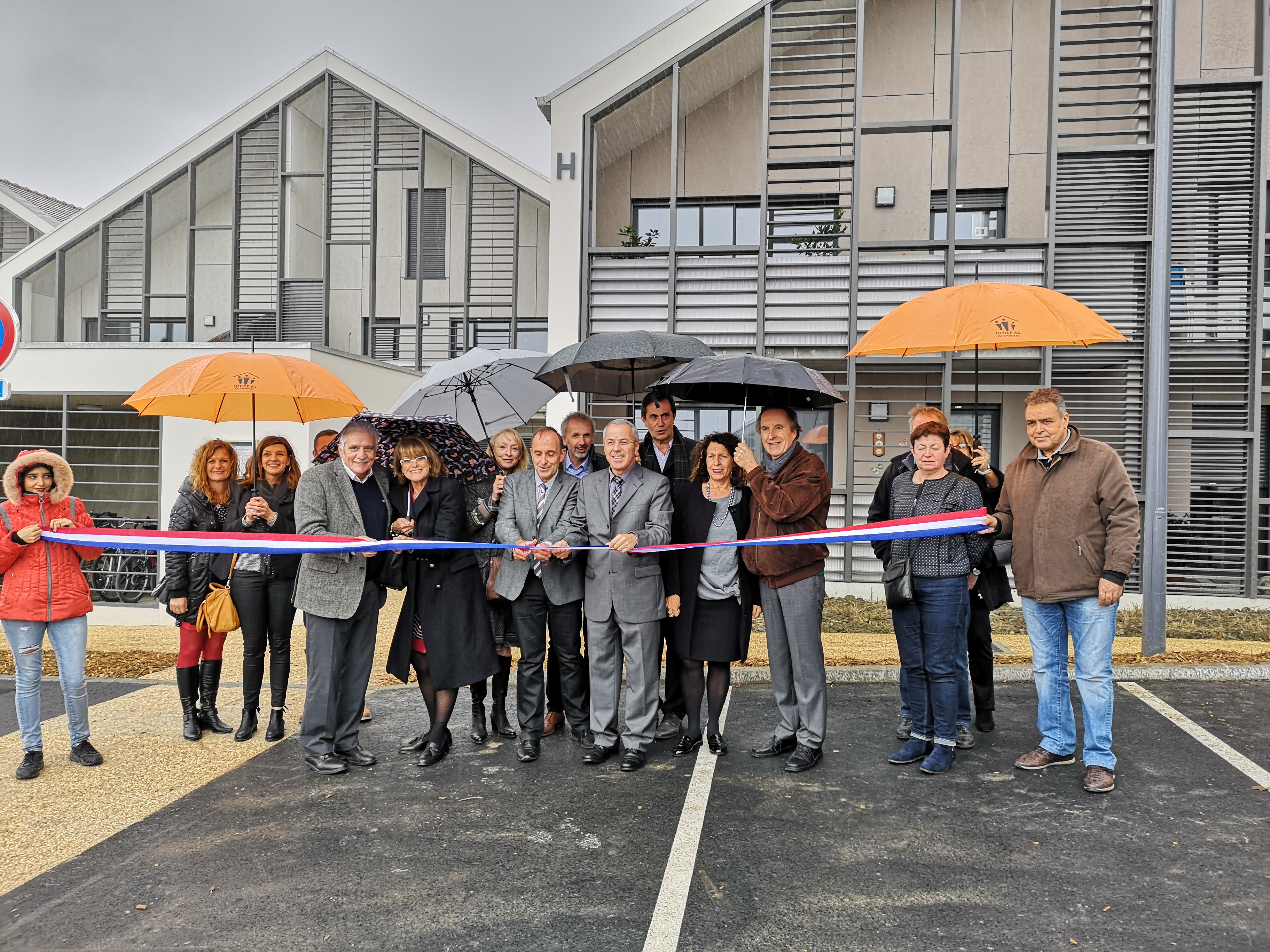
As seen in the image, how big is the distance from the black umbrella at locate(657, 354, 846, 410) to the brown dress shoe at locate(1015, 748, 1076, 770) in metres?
2.37

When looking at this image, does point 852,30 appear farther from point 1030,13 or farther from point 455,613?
point 455,613

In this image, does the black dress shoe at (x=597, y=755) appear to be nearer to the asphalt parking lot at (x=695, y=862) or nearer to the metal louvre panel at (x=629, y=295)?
the asphalt parking lot at (x=695, y=862)

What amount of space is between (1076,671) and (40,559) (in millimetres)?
6108

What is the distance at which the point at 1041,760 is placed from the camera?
4938 millimetres

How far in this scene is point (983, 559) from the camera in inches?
207

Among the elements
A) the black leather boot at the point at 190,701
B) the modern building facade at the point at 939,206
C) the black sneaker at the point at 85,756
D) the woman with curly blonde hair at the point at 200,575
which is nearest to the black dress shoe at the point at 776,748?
the woman with curly blonde hair at the point at 200,575

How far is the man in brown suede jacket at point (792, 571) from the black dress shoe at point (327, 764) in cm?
252

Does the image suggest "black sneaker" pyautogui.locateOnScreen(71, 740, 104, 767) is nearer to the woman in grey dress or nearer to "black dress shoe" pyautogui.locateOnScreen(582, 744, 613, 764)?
the woman in grey dress

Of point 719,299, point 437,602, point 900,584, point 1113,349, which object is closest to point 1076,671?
point 900,584

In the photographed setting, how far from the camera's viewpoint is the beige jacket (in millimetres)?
4613

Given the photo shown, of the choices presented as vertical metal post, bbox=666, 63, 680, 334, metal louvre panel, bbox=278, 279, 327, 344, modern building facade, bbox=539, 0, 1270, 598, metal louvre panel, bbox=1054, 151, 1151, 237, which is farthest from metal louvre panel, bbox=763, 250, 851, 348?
metal louvre panel, bbox=278, 279, 327, 344

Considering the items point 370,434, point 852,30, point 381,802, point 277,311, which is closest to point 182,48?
point 277,311

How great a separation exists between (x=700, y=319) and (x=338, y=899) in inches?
347

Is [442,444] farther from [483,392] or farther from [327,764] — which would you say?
[327,764]
